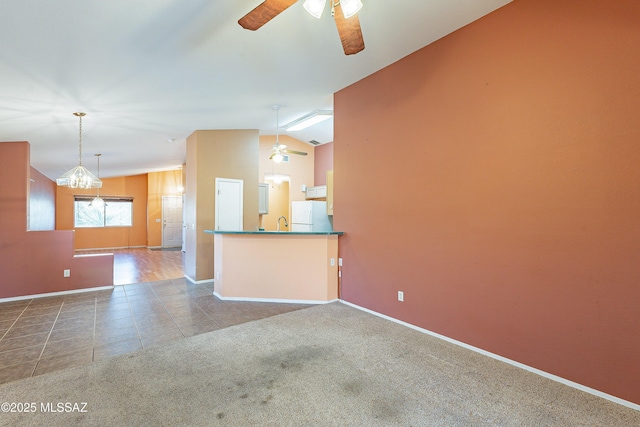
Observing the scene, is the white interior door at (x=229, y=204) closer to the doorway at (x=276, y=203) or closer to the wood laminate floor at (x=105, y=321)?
the wood laminate floor at (x=105, y=321)

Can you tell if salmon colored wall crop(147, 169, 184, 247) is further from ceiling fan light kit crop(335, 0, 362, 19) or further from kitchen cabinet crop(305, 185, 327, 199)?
ceiling fan light kit crop(335, 0, 362, 19)

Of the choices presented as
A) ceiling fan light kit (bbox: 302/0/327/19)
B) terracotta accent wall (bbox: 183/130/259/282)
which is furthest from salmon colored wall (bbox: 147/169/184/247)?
ceiling fan light kit (bbox: 302/0/327/19)

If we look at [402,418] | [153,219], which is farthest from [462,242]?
[153,219]

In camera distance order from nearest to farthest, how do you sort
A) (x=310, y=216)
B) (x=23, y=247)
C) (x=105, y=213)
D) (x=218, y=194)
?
(x=23, y=247), (x=218, y=194), (x=310, y=216), (x=105, y=213)

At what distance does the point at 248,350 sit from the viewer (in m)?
2.73

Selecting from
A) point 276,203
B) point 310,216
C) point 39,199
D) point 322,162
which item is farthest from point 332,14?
point 39,199

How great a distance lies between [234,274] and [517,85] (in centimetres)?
407

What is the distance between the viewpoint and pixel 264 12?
173 centimetres

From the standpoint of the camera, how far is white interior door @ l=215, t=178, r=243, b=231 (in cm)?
575

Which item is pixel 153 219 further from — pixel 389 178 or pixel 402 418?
pixel 402 418

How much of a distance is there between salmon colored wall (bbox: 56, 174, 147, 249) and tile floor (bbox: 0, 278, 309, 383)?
23.0ft

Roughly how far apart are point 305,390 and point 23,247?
5083 mm

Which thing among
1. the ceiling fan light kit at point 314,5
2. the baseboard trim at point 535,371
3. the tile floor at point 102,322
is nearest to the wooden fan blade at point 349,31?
the ceiling fan light kit at point 314,5

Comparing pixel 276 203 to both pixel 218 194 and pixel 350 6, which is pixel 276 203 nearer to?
pixel 218 194
